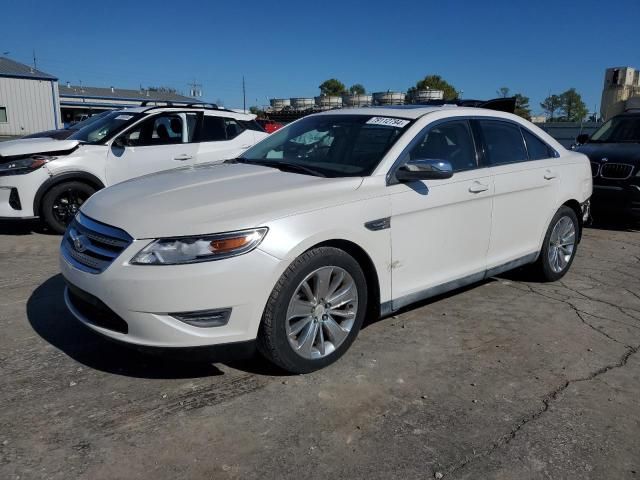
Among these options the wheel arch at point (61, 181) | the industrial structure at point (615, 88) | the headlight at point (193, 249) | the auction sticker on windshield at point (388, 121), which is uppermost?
the industrial structure at point (615, 88)

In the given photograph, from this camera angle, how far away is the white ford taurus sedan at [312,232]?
289 centimetres

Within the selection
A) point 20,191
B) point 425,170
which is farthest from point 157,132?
point 425,170

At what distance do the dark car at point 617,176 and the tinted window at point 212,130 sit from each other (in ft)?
18.7

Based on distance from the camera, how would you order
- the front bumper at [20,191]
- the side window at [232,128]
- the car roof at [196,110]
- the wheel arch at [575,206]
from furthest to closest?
1. the side window at [232,128]
2. the car roof at [196,110]
3. the front bumper at [20,191]
4. the wheel arch at [575,206]

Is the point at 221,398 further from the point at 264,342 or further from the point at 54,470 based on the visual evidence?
the point at 54,470

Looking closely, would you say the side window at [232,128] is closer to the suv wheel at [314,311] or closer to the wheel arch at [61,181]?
the wheel arch at [61,181]

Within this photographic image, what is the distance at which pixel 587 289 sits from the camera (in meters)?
5.23

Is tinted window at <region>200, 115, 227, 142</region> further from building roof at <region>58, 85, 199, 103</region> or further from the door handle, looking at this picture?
building roof at <region>58, 85, 199, 103</region>

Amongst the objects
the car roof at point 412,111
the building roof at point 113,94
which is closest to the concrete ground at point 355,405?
the car roof at point 412,111

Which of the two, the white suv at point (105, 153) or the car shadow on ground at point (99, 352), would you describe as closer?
the car shadow on ground at point (99, 352)

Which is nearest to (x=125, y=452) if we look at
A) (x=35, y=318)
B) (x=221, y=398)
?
(x=221, y=398)

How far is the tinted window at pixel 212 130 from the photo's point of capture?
8062mm

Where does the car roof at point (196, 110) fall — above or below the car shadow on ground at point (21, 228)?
above

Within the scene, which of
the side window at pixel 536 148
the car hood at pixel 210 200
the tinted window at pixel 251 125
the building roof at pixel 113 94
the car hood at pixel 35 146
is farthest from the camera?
the building roof at pixel 113 94
